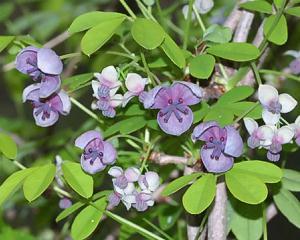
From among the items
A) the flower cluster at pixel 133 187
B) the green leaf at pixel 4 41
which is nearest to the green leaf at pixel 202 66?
the flower cluster at pixel 133 187

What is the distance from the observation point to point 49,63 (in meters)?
0.76

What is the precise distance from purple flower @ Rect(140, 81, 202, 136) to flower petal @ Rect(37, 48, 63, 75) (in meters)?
0.10

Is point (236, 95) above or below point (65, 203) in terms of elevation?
above

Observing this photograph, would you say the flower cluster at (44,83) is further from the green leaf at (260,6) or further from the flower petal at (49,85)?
the green leaf at (260,6)

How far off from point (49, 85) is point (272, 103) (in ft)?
0.77

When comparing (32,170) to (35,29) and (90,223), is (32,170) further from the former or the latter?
(35,29)

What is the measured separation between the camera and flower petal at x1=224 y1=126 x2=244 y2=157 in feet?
2.34

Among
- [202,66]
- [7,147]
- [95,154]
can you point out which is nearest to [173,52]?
[202,66]

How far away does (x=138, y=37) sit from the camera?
2.38 ft

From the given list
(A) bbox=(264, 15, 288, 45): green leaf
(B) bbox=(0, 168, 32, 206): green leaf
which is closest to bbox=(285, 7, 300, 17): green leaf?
(A) bbox=(264, 15, 288, 45): green leaf

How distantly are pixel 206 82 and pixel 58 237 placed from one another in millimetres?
632

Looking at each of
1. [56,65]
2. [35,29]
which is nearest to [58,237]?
[35,29]

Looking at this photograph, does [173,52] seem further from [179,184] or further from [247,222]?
[247,222]

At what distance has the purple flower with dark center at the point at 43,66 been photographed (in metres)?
0.76
